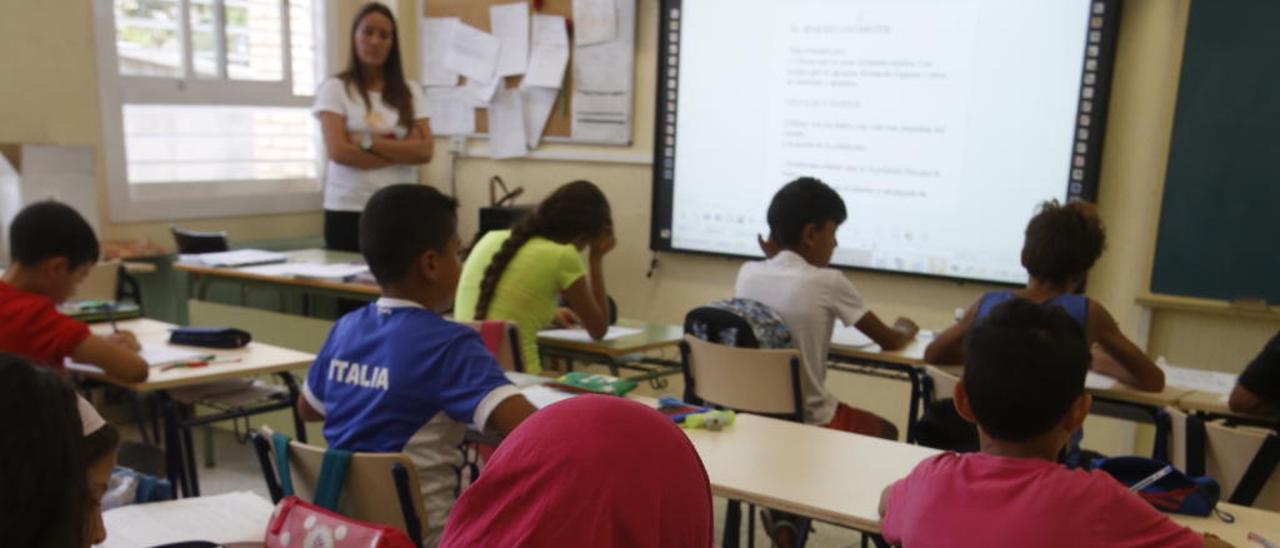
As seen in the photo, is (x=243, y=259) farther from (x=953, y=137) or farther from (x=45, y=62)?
(x=953, y=137)

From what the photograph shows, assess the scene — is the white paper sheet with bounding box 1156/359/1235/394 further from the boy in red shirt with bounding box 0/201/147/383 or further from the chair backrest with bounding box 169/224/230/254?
the chair backrest with bounding box 169/224/230/254

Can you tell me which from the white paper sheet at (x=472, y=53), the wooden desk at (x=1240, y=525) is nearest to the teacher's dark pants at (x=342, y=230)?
the white paper sheet at (x=472, y=53)

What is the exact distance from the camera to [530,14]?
526cm

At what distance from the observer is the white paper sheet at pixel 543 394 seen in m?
2.10

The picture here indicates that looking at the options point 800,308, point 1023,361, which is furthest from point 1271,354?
point 1023,361

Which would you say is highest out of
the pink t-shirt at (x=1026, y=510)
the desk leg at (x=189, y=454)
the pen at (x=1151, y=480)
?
the pink t-shirt at (x=1026, y=510)

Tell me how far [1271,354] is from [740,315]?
1329 mm

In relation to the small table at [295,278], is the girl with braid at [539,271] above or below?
above

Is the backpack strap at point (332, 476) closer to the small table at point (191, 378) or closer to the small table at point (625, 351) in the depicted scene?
the small table at point (191, 378)

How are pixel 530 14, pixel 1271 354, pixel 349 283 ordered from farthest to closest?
pixel 530 14 < pixel 349 283 < pixel 1271 354

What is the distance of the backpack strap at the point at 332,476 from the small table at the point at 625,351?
1.51 m

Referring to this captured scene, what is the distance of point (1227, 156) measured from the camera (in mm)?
3623

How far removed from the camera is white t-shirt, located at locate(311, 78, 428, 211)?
446 cm

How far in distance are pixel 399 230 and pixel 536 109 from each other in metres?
3.47
